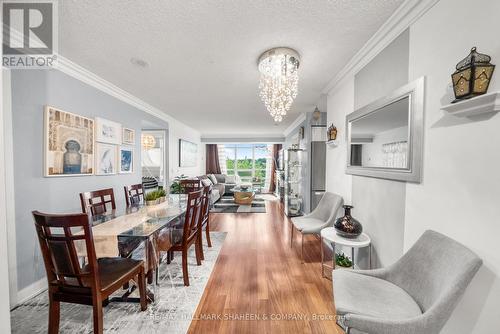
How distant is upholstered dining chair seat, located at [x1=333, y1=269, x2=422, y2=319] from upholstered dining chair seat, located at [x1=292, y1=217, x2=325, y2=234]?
1048 mm

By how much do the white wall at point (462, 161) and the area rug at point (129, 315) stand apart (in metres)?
1.93

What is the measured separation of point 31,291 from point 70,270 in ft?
4.17

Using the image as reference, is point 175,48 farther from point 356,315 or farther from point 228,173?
point 228,173

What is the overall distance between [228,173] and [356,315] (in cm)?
814

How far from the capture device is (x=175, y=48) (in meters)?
1.98

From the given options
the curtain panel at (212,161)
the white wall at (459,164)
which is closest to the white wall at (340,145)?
the white wall at (459,164)

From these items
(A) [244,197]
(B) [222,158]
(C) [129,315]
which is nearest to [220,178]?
(B) [222,158]

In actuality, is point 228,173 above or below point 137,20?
below

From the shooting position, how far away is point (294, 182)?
4926 mm

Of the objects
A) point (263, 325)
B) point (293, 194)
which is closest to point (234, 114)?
point (293, 194)

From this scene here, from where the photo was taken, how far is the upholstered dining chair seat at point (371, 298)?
45.8 inches

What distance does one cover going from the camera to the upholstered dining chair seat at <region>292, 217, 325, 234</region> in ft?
8.36

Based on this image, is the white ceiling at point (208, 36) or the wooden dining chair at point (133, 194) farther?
the wooden dining chair at point (133, 194)

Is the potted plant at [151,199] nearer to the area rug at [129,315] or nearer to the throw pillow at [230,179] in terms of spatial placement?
the area rug at [129,315]
